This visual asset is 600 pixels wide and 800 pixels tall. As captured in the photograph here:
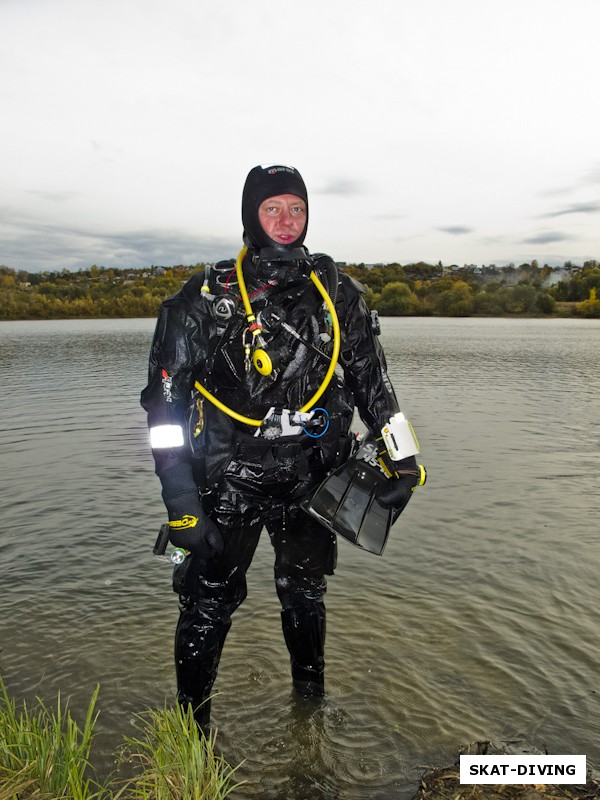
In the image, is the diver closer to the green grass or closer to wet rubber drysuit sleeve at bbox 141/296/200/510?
wet rubber drysuit sleeve at bbox 141/296/200/510

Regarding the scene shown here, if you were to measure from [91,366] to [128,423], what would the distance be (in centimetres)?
1362

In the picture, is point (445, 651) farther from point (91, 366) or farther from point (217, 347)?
point (91, 366)

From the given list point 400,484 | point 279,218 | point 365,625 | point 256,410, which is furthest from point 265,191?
point 365,625

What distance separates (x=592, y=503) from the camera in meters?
7.45

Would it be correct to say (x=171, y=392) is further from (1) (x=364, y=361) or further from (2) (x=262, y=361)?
(1) (x=364, y=361)

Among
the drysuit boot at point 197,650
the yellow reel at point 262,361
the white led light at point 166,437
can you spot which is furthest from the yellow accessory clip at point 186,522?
the yellow reel at point 262,361

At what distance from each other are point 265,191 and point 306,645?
2.57 metres

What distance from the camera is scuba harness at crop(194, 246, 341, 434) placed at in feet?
9.93

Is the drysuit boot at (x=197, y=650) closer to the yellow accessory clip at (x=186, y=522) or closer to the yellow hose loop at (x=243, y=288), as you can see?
the yellow accessory clip at (x=186, y=522)

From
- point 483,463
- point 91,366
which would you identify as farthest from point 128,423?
point 91,366

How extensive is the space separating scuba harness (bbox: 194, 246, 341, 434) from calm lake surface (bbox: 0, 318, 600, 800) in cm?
178

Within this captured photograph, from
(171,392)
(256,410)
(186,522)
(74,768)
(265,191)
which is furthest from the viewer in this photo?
(265,191)

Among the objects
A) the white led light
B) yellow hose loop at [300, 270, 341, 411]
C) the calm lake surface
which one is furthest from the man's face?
the calm lake surface

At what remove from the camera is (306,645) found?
3598 millimetres
